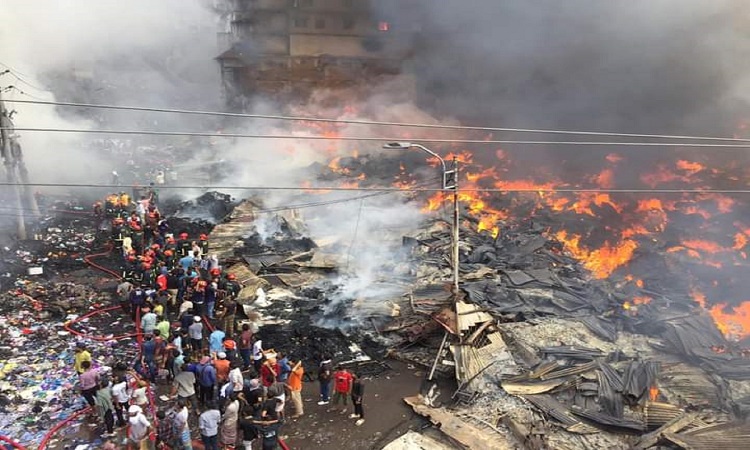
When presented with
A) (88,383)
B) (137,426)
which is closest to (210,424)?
(137,426)

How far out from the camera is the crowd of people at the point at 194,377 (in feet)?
27.4

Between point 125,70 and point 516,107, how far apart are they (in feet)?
135

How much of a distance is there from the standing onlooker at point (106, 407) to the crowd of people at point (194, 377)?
0.02 metres

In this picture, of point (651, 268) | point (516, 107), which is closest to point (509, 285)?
point (651, 268)

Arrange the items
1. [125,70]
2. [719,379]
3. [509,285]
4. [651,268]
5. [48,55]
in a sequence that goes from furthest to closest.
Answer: [125,70] < [48,55] < [651,268] < [509,285] < [719,379]

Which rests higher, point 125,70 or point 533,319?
point 125,70

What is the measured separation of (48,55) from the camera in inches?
1545

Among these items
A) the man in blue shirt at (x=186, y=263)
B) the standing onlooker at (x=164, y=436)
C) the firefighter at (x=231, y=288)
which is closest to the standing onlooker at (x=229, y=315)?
the firefighter at (x=231, y=288)

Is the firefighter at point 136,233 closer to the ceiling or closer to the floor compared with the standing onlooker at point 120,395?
closer to the ceiling

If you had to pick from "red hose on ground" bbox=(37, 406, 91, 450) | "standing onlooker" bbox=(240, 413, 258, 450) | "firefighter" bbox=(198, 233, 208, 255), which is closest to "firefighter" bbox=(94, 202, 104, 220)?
"firefighter" bbox=(198, 233, 208, 255)

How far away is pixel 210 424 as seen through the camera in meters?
8.11

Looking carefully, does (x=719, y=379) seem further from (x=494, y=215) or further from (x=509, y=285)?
(x=494, y=215)

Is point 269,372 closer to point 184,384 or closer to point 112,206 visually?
point 184,384

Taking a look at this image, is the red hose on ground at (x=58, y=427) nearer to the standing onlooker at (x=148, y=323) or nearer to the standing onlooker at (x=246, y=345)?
the standing onlooker at (x=148, y=323)
